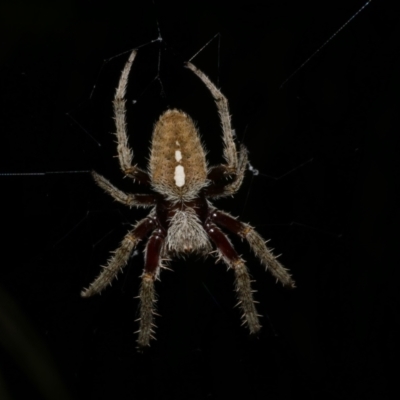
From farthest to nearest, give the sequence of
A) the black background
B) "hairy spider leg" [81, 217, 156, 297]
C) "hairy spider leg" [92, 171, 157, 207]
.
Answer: the black background < "hairy spider leg" [81, 217, 156, 297] < "hairy spider leg" [92, 171, 157, 207]

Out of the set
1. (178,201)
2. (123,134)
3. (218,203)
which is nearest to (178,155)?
(123,134)

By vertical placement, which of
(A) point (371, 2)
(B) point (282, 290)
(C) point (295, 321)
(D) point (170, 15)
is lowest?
(C) point (295, 321)

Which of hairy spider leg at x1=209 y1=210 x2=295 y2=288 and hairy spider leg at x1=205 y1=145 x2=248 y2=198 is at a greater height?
hairy spider leg at x1=205 y1=145 x2=248 y2=198

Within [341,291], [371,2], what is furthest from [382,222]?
[371,2]

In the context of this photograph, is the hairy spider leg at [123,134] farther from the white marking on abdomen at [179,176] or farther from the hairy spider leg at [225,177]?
the hairy spider leg at [225,177]

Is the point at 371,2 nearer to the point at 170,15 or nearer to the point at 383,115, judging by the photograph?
the point at 383,115

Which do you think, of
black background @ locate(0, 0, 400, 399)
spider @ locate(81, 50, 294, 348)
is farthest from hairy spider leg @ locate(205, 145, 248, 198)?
black background @ locate(0, 0, 400, 399)

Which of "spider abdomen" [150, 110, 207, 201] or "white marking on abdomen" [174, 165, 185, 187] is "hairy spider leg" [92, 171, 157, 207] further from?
"white marking on abdomen" [174, 165, 185, 187]

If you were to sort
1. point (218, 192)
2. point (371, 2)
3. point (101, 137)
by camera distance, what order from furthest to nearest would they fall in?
point (371, 2) → point (101, 137) → point (218, 192)

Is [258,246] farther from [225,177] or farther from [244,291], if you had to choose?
[225,177]
